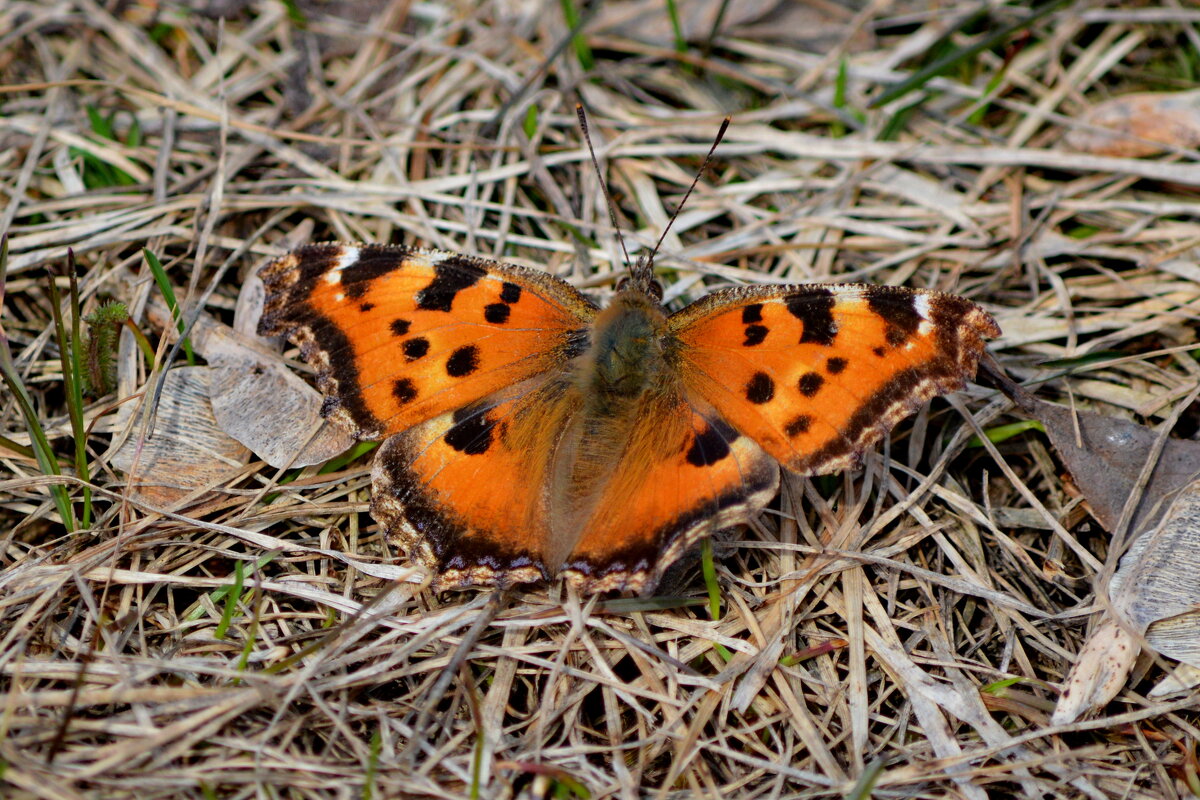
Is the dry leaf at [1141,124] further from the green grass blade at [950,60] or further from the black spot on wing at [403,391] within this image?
the black spot on wing at [403,391]

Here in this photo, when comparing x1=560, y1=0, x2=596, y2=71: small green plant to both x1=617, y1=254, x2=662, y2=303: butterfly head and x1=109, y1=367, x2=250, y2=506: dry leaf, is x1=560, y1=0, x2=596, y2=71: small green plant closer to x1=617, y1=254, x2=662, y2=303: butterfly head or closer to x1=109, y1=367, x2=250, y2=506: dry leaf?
x1=617, y1=254, x2=662, y2=303: butterfly head

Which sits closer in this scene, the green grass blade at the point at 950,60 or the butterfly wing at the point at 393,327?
the butterfly wing at the point at 393,327

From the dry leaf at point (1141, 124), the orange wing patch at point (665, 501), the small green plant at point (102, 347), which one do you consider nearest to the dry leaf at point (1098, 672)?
the orange wing patch at point (665, 501)

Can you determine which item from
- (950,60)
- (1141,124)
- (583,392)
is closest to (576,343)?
(583,392)

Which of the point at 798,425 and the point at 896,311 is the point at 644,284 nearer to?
the point at 798,425

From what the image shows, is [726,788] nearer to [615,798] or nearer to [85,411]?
[615,798]

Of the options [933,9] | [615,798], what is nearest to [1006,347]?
[933,9]
